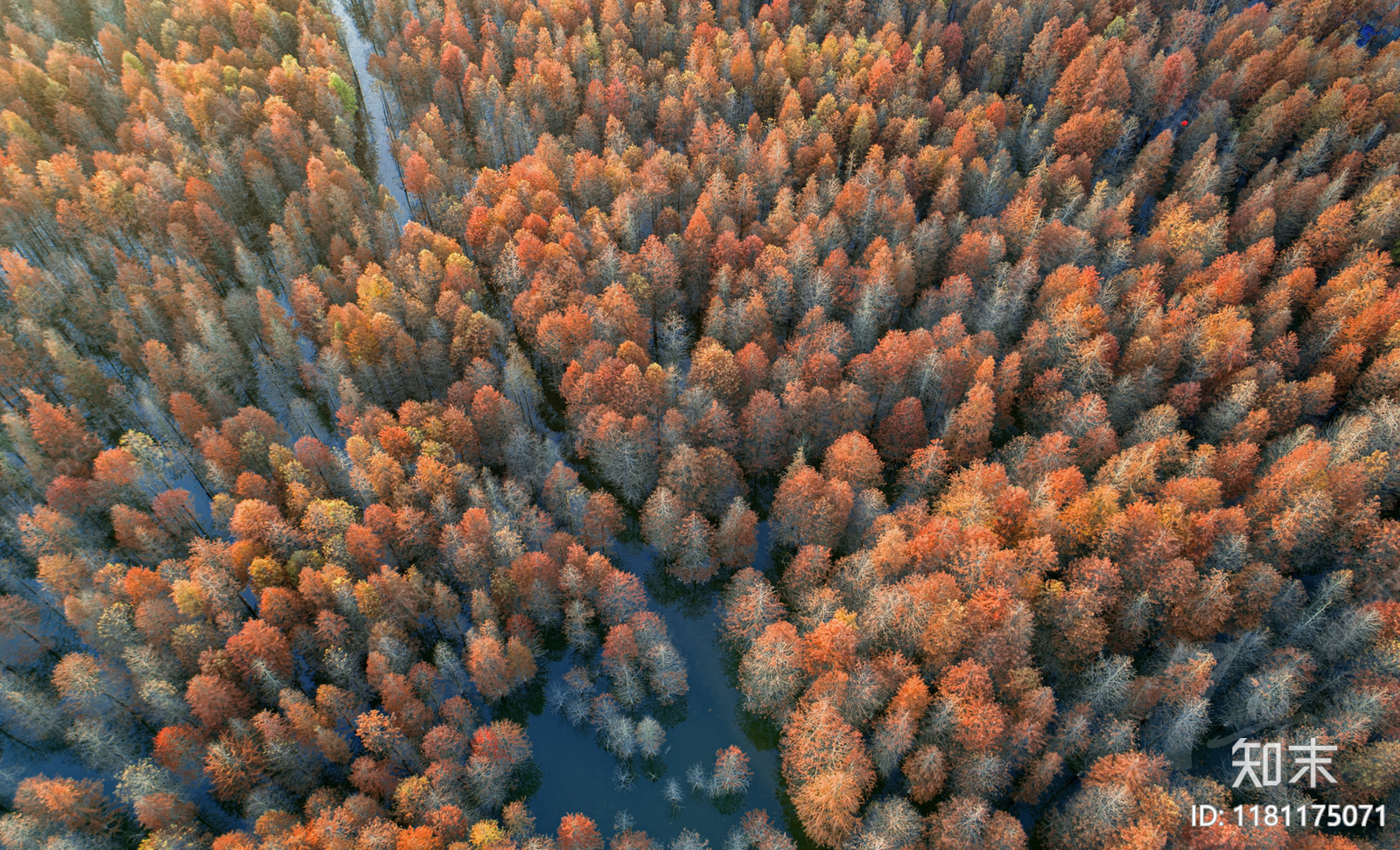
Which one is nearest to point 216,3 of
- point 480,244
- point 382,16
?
point 382,16

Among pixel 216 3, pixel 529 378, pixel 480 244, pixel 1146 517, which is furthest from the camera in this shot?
pixel 216 3

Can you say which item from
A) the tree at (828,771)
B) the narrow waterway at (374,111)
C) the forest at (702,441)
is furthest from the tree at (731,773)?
the narrow waterway at (374,111)

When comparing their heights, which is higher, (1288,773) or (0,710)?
(0,710)

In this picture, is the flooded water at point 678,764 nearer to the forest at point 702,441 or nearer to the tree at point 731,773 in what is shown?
the forest at point 702,441

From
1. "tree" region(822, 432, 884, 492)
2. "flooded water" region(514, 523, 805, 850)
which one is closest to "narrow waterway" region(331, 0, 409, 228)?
"tree" region(822, 432, 884, 492)

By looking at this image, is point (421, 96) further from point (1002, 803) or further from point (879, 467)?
point (1002, 803)

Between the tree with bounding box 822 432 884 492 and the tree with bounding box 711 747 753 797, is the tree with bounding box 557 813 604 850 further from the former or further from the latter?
the tree with bounding box 822 432 884 492
